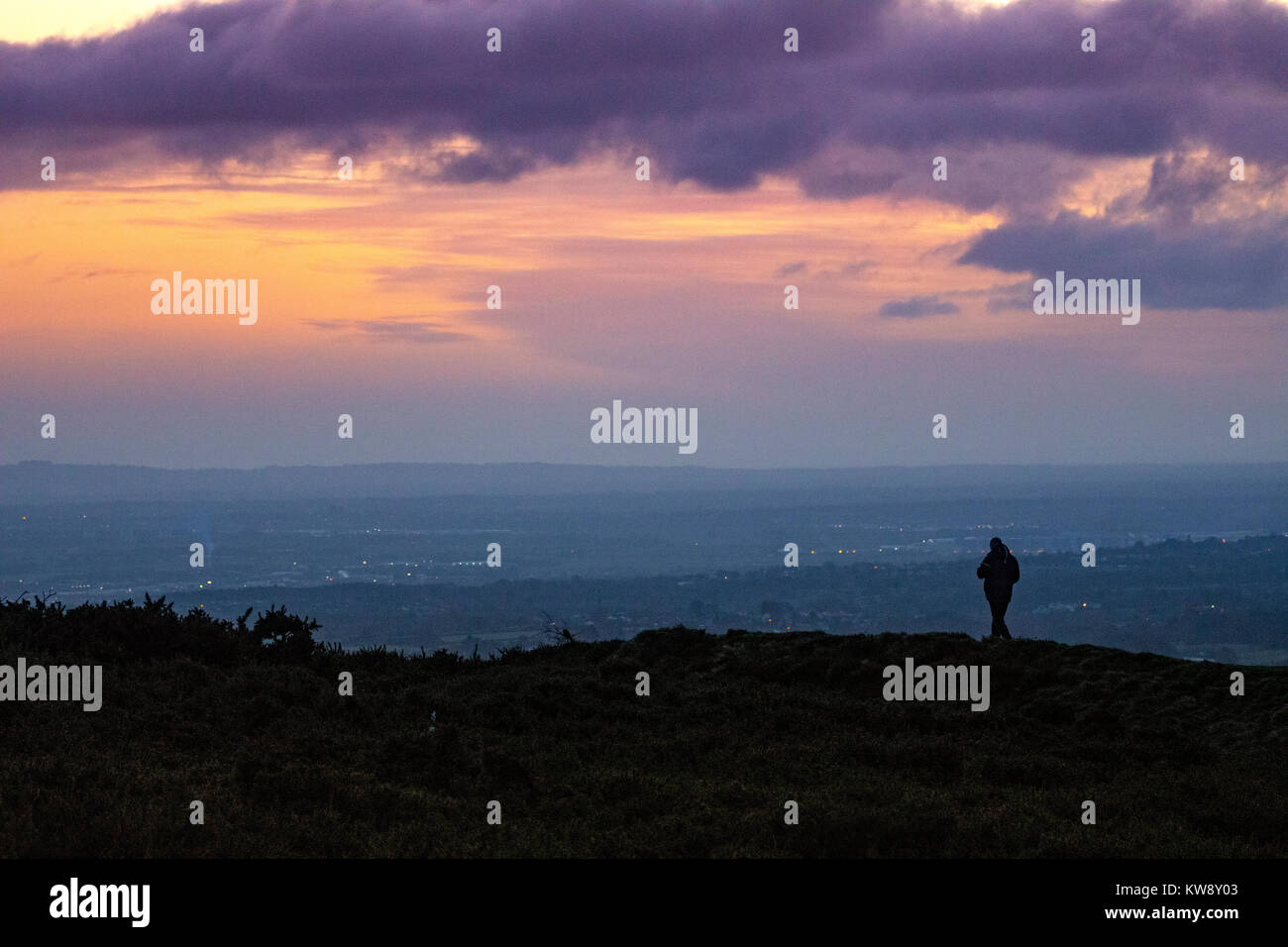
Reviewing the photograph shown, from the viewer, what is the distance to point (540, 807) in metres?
14.5

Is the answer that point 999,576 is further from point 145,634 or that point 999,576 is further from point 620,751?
point 145,634

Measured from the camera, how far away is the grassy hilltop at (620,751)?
13.0 m

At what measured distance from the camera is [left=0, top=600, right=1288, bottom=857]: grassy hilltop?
1304 cm

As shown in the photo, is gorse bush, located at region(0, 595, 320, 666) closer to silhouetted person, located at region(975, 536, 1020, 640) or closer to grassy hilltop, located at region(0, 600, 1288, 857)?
grassy hilltop, located at region(0, 600, 1288, 857)

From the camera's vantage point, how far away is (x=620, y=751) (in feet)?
59.6

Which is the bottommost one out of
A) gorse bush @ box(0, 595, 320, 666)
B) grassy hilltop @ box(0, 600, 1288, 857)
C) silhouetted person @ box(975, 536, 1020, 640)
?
grassy hilltop @ box(0, 600, 1288, 857)

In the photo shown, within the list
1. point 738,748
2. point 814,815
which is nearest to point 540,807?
point 814,815

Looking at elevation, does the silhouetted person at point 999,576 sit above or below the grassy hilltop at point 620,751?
above

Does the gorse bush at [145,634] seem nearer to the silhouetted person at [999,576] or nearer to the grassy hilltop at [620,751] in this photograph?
the grassy hilltop at [620,751]

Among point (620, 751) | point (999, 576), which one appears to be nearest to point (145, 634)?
point (620, 751)

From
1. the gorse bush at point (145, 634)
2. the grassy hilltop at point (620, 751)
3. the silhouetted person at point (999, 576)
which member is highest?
the silhouetted person at point (999, 576)

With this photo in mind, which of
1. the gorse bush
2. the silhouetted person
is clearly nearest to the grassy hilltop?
the gorse bush

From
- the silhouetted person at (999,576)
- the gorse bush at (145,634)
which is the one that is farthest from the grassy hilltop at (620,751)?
the silhouetted person at (999,576)
